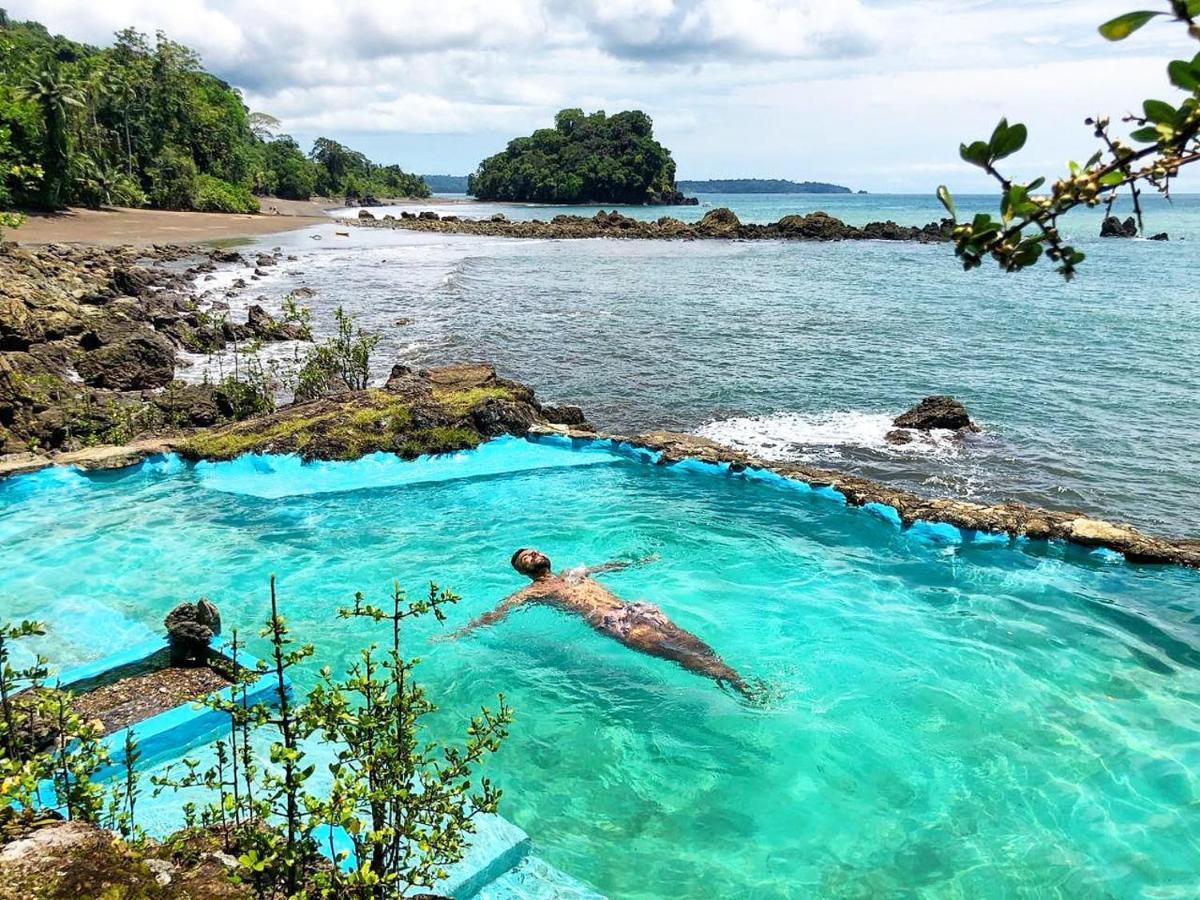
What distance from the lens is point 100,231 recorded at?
46469 millimetres

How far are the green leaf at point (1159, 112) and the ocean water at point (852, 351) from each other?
42.5ft

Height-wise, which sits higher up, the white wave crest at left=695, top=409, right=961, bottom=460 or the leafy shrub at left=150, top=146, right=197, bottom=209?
the leafy shrub at left=150, top=146, right=197, bottom=209

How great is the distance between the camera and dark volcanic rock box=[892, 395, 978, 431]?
635 inches

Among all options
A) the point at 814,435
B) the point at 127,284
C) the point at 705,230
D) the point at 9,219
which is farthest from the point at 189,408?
the point at 705,230

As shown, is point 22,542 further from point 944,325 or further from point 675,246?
point 675,246

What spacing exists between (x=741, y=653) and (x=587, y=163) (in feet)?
408

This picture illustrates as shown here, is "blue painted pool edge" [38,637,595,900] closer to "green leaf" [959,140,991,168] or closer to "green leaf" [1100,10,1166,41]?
"green leaf" [959,140,991,168]

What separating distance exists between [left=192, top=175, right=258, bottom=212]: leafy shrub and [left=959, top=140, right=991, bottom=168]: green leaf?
7581 cm

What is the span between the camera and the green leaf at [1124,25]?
3.99ft

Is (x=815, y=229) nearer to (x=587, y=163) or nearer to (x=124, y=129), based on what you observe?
(x=124, y=129)

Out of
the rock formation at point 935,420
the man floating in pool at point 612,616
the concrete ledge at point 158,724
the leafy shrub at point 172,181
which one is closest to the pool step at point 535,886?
the concrete ledge at point 158,724

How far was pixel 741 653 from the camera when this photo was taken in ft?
28.0

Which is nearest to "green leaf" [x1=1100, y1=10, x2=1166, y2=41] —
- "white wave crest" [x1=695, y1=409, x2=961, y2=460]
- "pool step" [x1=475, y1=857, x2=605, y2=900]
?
"pool step" [x1=475, y1=857, x2=605, y2=900]

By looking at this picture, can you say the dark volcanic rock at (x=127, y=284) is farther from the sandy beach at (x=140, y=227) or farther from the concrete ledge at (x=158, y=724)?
the concrete ledge at (x=158, y=724)
